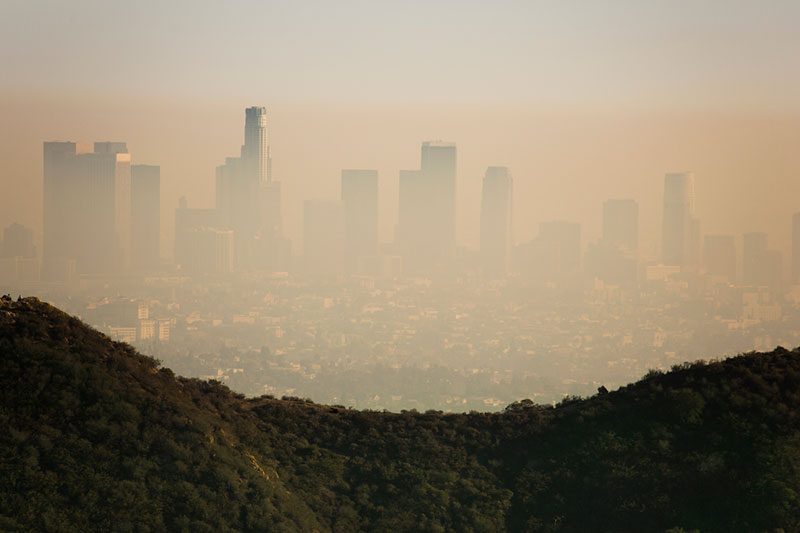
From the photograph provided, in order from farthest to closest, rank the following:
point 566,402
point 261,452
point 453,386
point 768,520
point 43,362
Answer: point 453,386
point 566,402
point 261,452
point 43,362
point 768,520

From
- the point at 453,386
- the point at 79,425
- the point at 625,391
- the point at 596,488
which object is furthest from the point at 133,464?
the point at 453,386

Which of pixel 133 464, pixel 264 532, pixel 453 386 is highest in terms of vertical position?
pixel 133 464

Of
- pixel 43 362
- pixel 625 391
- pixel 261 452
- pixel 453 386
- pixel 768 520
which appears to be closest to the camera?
pixel 768 520

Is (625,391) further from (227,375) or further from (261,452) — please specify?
(227,375)

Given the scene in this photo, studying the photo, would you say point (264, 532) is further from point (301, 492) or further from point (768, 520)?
point (768, 520)

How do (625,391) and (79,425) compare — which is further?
(625,391)

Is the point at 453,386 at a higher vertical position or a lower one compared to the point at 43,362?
lower

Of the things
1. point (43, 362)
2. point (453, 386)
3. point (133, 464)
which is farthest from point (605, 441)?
point (453, 386)
